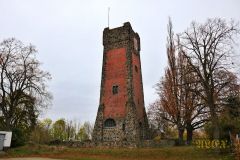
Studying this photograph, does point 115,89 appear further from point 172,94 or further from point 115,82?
point 172,94

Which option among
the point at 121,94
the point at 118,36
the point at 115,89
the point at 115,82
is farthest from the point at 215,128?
the point at 118,36

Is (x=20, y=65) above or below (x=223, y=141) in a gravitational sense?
above

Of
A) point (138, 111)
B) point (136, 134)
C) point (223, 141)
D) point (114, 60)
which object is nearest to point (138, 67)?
point (114, 60)

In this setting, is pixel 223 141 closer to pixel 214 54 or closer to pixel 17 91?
pixel 214 54

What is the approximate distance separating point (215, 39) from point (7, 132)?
2200 centimetres

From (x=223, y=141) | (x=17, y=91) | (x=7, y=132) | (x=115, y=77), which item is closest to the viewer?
(x=223, y=141)

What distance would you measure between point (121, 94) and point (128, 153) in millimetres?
10030

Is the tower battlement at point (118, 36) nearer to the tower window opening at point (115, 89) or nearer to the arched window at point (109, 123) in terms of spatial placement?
the tower window opening at point (115, 89)

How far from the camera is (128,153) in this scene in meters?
21.8

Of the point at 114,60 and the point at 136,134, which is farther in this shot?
the point at 114,60

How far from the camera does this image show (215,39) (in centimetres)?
2192

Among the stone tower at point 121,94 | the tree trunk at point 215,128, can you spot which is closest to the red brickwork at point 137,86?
the stone tower at point 121,94

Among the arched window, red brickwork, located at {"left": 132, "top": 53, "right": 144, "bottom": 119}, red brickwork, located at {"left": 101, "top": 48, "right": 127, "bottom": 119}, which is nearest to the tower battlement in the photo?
red brickwork, located at {"left": 101, "top": 48, "right": 127, "bottom": 119}

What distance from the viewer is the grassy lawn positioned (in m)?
19.0
